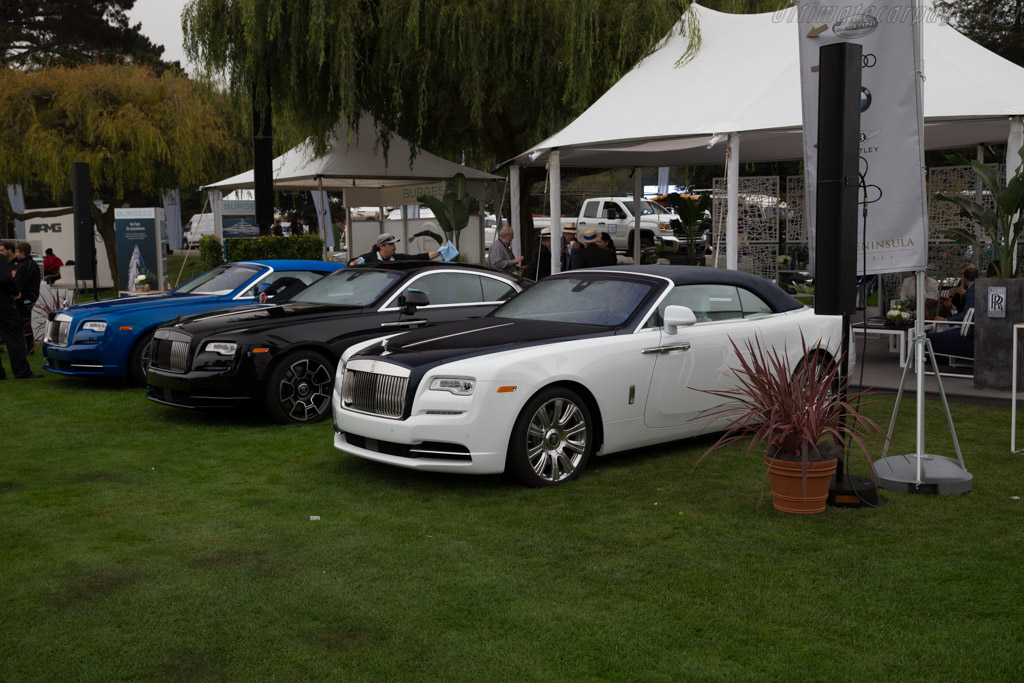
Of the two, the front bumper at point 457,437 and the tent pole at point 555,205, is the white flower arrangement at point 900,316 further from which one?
the front bumper at point 457,437

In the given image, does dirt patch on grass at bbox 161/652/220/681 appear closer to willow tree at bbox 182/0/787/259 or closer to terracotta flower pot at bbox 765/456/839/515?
terracotta flower pot at bbox 765/456/839/515

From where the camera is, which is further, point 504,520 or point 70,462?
point 70,462

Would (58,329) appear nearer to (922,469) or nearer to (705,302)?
(705,302)

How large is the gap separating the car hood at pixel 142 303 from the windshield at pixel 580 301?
5270mm

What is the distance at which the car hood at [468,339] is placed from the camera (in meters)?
6.85

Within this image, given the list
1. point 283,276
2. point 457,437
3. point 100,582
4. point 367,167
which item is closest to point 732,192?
point 283,276

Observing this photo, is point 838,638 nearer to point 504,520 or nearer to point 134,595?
point 504,520

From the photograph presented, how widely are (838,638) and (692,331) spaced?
12.0 feet

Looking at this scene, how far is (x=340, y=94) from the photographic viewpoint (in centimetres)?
1753

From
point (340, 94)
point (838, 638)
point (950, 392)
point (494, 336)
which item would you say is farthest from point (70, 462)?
point (340, 94)

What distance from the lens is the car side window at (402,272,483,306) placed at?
10.2 m

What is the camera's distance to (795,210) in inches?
754

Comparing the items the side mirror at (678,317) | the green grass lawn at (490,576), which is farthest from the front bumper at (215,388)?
the side mirror at (678,317)

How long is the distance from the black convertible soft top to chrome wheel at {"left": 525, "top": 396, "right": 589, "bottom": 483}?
157 centimetres
